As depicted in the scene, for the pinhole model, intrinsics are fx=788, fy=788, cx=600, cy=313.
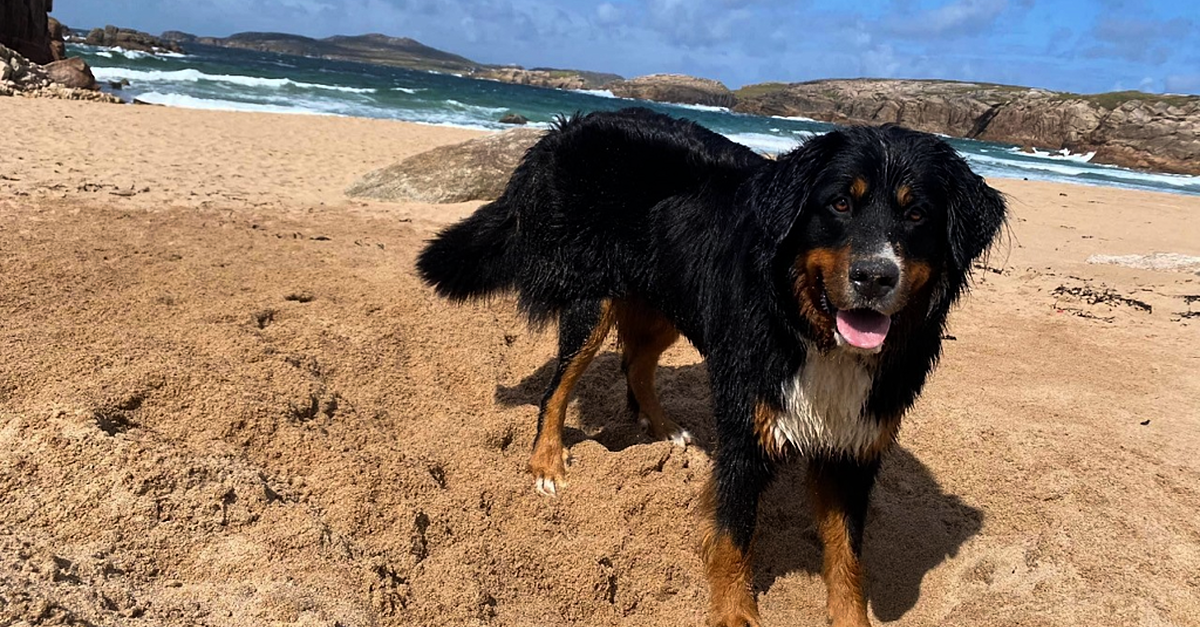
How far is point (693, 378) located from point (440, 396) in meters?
1.82

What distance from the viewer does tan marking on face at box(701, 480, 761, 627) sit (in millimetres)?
3100

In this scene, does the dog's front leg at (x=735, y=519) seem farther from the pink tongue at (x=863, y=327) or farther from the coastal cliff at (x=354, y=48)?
the coastal cliff at (x=354, y=48)

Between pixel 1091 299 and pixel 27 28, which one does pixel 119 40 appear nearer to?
pixel 27 28

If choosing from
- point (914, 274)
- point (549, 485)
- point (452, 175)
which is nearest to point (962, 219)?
point (914, 274)

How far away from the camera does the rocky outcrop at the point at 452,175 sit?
981 centimetres

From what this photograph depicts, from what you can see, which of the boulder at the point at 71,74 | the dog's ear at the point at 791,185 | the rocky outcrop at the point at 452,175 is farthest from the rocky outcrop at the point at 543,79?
the dog's ear at the point at 791,185

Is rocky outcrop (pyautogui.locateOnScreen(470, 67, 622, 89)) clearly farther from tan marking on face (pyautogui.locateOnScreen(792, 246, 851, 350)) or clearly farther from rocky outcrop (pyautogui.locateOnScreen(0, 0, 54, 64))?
tan marking on face (pyautogui.locateOnScreen(792, 246, 851, 350))

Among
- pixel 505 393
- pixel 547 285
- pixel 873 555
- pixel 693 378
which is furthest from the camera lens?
pixel 693 378

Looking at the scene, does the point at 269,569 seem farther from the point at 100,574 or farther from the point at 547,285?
the point at 547,285

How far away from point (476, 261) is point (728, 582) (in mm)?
2192

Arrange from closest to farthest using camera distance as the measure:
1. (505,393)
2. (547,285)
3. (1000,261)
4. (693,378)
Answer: (547,285), (505,393), (693,378), (1000,261)

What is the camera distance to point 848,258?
8.21ft

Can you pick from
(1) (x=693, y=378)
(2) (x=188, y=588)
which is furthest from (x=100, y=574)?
(1) (x=693, y=378)

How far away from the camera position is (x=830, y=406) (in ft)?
9.45
